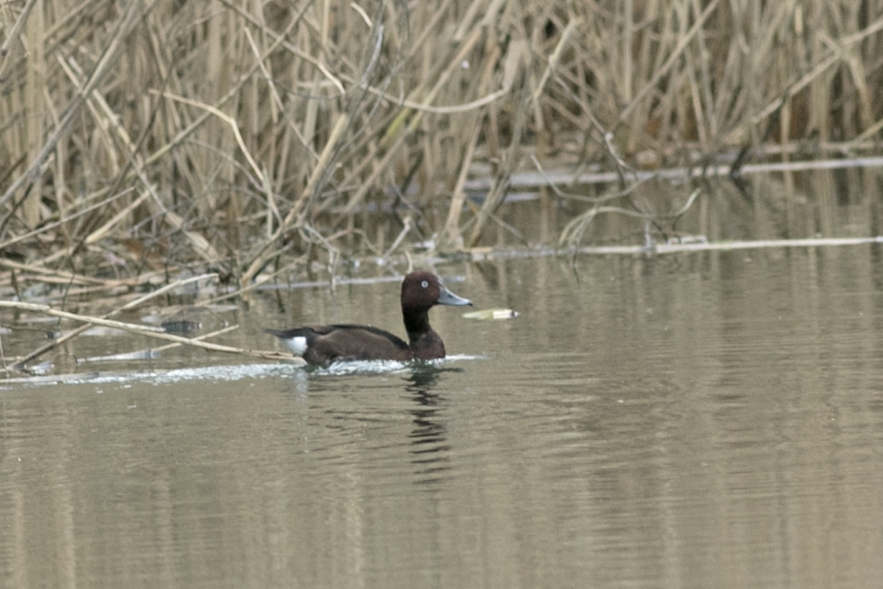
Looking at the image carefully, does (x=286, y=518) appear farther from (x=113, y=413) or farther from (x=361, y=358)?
(x=361, y=358)

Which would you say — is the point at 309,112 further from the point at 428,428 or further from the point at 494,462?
the point at 494,462

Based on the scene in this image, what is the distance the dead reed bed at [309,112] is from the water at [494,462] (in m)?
1.50

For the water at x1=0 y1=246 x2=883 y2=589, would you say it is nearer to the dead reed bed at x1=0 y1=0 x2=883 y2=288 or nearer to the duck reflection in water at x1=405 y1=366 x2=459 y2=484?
the duck reflection in water at x1=405 y1=366 x2=459 y2=484

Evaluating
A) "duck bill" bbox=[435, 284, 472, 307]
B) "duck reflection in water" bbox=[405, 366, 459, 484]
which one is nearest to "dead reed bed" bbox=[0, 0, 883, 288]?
"duck bill" bbox=[435, 284, 472, 307]

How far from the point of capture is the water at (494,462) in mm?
3865

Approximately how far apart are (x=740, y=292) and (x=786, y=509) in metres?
Answer: 4.49

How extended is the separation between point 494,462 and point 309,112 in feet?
17.7

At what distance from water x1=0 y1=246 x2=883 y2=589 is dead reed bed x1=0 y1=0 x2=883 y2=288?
59.1 inches

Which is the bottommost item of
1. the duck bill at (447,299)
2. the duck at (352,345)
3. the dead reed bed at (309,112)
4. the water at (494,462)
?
the water at (494,462)

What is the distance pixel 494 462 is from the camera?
4910 mm

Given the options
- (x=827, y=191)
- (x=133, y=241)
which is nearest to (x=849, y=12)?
(x=827, y=191)

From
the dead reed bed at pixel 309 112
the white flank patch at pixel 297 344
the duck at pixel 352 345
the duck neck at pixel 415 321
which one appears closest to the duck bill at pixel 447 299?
the duck neck at pixel 415 321

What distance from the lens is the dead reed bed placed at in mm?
9047

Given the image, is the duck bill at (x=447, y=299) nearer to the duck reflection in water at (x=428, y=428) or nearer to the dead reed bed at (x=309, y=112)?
the duck reflection in water at (x=428, y=428)
